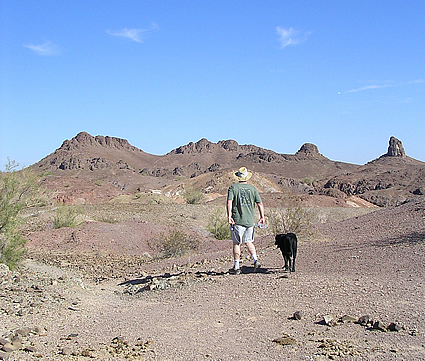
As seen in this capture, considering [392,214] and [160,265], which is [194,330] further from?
[392,214]

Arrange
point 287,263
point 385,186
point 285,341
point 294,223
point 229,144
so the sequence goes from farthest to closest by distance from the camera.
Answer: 1. point 229,144
2. point 385,186
3. point 294,223
4. point 287,263
5. point 285,341

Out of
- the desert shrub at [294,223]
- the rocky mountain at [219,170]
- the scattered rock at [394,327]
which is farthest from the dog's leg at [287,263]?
the rocky mountain at [219,170]

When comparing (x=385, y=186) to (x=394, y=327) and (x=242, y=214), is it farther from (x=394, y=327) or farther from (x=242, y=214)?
(x=394, y=327)

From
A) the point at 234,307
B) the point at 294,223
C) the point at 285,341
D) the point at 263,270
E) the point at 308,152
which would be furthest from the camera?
the point at 308,152

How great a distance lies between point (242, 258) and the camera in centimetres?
1178

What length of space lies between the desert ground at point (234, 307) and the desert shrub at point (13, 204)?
0.80 m

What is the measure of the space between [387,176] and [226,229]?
4450cm

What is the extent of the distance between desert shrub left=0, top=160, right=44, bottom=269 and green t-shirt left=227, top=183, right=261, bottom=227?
613cm

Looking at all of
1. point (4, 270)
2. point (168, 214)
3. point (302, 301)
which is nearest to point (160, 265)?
point (4, 270)

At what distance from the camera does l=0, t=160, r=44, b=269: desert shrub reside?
1220 cm

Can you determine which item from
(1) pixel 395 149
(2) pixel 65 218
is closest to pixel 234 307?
(2) pixel 65 218

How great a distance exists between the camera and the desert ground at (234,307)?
551cm

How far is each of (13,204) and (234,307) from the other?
7.69m

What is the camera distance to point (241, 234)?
373 inches
